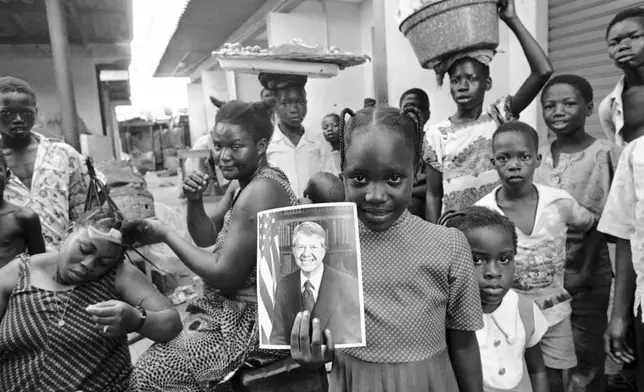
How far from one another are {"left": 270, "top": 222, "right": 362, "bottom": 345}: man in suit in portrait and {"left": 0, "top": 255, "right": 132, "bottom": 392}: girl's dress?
1.03 m

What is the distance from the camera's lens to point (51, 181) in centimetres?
304

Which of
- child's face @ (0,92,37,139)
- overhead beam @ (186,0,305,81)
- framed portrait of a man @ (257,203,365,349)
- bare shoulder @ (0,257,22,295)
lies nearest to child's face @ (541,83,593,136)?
framed portrait of a man @ (257,203,365,349)

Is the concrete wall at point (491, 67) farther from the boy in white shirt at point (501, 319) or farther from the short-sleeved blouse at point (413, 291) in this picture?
the short-sleeved blouse at point (413, 291)

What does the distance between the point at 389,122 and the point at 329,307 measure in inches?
20.8

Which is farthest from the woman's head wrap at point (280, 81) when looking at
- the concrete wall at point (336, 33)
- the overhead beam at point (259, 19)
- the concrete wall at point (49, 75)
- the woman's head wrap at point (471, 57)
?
the concrete wall at point (49, 75)

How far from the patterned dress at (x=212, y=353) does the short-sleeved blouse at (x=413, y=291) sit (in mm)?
642

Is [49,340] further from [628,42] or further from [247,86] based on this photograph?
[247,86]

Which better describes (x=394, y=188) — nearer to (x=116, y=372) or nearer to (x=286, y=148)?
(x=116, y=372)

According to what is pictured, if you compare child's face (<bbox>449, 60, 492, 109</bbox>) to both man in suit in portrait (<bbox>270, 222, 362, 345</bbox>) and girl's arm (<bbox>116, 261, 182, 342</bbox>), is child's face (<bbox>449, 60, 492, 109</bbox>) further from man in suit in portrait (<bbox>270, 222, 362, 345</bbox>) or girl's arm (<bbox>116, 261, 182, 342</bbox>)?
girl's arm (<bbox>116, 261, 182, 342</bbox>)

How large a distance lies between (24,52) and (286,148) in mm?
8773

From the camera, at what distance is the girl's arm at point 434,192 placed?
283cm

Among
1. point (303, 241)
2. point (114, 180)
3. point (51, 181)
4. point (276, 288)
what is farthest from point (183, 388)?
point (114, 180)

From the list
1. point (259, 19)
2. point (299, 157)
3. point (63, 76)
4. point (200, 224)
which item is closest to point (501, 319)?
point (200, 224)

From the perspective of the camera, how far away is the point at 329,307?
125 centimetres
